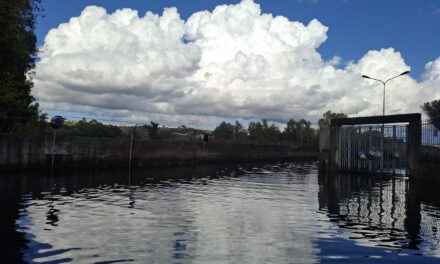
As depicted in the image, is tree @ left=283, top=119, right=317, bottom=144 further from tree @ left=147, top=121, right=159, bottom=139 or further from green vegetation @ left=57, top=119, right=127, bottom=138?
green vegetation @ left=57, top=119, right=127, bottom=138

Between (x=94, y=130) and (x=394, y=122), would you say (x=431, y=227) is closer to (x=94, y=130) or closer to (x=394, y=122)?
(x=394, y=122)

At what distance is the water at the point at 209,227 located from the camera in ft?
27.2

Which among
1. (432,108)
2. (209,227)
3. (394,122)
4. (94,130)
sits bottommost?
(209,227)

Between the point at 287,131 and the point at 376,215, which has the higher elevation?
the point at 287,131

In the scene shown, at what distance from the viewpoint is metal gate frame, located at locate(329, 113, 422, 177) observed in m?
28.8

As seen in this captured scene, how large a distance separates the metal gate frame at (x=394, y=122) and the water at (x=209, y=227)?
10.7m

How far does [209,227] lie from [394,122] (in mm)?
24185

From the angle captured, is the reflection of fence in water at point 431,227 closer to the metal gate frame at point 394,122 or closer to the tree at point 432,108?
the metal gate frame at point 394,122

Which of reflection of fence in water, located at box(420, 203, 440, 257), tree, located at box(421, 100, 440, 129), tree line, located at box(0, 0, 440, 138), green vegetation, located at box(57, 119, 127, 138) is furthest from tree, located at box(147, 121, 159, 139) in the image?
tree, located at box(421, 100, 440, 129)

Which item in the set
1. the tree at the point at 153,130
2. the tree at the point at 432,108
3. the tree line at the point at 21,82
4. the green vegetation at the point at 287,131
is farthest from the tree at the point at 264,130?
the tree at the point at 153,130

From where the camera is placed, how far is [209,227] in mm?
10969

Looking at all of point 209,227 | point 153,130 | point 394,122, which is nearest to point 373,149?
point 394,122

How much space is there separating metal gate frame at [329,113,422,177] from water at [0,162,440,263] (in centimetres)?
1072

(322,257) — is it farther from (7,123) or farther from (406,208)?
(7,123)
